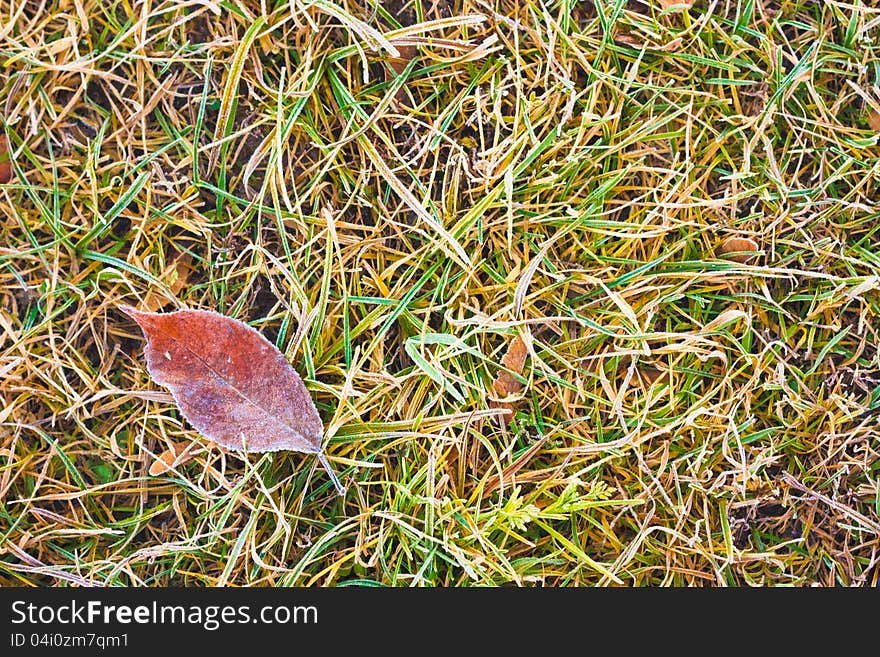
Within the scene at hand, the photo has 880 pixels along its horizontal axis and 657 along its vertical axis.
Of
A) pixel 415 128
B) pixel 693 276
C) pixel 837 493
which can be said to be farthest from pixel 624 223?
pixel 837 493

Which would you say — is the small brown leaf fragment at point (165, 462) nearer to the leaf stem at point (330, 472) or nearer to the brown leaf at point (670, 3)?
the leaf stem at point (330, 472)

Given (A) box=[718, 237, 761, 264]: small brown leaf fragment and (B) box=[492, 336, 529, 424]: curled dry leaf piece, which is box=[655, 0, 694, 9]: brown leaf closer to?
(A) box=[718, 237, 761, 264]: small brown leaf fragment

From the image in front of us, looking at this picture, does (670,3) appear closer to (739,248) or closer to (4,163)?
(739,248)

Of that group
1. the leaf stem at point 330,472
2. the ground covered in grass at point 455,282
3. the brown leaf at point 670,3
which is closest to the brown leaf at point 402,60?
the ground covered in grass at point 455,282

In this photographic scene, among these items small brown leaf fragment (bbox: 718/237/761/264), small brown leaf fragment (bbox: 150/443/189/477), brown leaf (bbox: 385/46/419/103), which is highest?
brown leaf (bbox: 385/46/419/103)

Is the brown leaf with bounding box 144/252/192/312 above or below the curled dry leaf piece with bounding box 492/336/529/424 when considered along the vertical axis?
above

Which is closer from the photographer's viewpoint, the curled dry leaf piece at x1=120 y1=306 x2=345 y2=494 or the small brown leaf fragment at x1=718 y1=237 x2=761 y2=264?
the curled dry leaf piece at x1=120 y1=306 x2=345 y2=494

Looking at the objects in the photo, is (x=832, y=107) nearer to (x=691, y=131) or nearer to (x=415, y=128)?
(x=691, y=131)

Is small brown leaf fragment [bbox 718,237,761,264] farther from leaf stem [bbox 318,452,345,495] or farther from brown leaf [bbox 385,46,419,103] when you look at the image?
leaf stem [bbox 318,452,345,495]

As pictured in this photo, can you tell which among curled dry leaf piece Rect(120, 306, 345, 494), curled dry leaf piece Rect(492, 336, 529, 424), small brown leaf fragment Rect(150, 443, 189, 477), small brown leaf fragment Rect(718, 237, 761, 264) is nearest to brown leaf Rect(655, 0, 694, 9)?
small brown leaf fragment Rect(718, 237, 761, 264)
